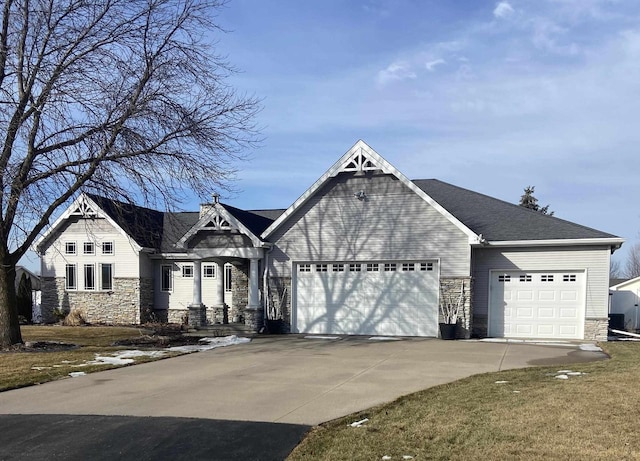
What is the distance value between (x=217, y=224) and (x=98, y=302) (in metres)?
9.06

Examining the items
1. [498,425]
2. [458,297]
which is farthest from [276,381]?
[458,297]

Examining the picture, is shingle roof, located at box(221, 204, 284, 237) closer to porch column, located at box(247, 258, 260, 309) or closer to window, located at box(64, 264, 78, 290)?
porch column, located at box(247, 258, 260, 309)

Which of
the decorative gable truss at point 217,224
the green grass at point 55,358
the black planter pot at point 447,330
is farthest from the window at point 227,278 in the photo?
the black planter pot at point 447,330

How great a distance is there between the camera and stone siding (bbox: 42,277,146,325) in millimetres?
23062

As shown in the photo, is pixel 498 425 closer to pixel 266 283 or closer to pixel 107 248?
pixel 266 283

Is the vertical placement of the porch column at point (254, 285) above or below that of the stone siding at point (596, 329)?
above

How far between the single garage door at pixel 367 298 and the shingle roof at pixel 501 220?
2.41m

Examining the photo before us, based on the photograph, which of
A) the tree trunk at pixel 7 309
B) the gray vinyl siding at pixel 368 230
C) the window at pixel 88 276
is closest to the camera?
the tree trunk at pixel 7 309

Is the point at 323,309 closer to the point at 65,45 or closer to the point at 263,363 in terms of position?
the point at 263,363

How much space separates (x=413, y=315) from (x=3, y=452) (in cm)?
Result: 1326

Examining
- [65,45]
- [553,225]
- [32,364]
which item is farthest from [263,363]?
[553,225]

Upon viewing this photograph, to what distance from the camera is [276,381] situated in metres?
9.25

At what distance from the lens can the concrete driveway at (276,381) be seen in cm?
733

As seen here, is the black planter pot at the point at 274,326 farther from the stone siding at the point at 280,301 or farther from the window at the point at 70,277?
the window at the point at 70,277
